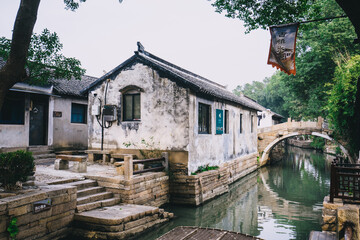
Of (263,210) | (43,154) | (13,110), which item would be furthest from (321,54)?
(13,110)

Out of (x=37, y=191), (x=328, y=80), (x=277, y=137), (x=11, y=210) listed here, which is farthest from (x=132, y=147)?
(x=328, y=80)

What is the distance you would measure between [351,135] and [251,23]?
8750 mm

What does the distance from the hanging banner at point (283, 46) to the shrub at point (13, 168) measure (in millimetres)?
5634

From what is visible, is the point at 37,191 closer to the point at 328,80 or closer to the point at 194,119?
the point at 194,119

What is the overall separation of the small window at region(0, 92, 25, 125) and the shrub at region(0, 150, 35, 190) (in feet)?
19.7

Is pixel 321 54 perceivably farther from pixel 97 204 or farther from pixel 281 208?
pixel 97 204

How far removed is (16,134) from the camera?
1077 centimetres

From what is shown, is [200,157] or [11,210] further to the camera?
[200,157]

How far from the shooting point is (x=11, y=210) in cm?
496

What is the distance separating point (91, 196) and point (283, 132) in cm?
1597

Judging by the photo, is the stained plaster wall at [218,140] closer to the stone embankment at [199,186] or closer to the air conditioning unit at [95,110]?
the stone embankment at [199,186]

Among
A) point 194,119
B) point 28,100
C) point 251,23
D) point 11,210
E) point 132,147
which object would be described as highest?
point 251,23

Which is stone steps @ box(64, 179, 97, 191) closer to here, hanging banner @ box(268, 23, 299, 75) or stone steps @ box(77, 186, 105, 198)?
stone steps @ box(77, 186, 105, 198)

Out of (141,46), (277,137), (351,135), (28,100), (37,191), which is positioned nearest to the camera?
(37,191)
